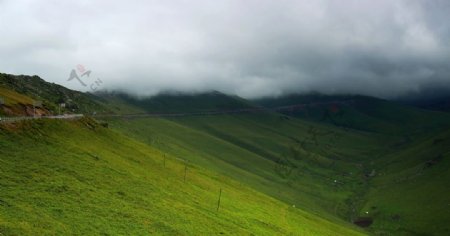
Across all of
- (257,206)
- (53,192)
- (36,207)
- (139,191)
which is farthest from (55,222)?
(257,206)

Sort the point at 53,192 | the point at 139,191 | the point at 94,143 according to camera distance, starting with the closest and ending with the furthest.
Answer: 1. the point at 53,192
2. the point at 139,191
3. the point at 94,143

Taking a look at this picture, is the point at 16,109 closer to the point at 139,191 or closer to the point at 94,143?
the point at 94,143

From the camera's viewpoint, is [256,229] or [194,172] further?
[194,172]

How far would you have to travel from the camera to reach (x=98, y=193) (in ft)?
285

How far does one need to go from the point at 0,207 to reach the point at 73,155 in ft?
117

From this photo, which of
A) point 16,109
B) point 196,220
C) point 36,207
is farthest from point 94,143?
point 36,207

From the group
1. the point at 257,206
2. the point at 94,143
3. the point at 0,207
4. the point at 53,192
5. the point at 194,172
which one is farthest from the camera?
the point at 194,172

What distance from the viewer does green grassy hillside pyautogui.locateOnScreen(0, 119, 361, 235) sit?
71188 millimetres

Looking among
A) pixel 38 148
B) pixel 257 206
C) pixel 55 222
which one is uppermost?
pixel 38 148

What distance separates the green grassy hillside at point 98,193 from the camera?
71.2 meters

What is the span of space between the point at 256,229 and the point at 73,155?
4591 centimetres

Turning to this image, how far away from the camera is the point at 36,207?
70625mm

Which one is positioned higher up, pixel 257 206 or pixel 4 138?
pixel 4 138

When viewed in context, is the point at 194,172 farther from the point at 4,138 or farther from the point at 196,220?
the point at 4,138
